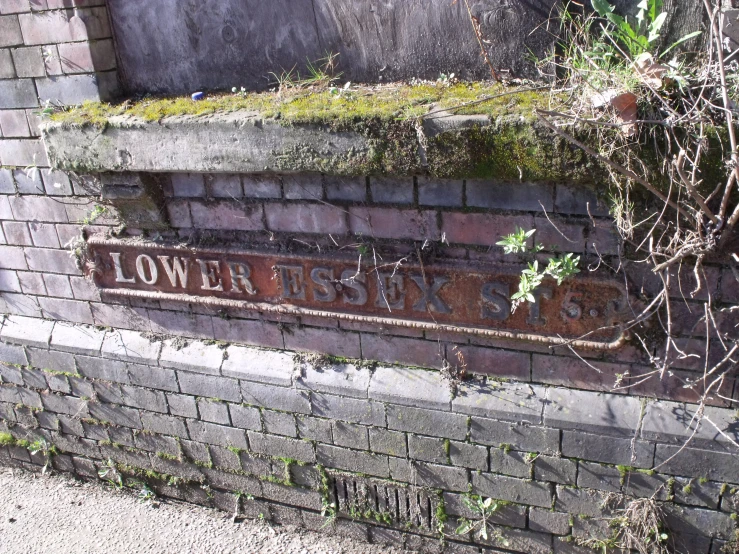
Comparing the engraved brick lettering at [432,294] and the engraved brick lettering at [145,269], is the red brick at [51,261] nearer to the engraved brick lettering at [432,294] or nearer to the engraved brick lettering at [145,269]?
the engraved brick lettering at [145,269]

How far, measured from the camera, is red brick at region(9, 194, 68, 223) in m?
3.48

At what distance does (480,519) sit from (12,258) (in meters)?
3.04

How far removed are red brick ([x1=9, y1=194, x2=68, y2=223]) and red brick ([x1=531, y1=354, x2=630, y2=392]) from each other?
2622 mm

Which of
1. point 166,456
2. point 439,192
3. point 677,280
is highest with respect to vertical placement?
point 439,192

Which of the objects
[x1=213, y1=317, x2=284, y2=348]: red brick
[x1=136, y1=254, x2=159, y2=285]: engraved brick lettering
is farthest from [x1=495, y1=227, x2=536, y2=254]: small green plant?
[x1=136, y1=254, x2=159, y2=285]: engraved brick lettering

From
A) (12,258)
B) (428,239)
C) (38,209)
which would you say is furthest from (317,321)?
(12,258)

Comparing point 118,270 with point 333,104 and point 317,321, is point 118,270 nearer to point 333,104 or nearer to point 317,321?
point 317,321

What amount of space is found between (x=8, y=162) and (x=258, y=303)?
1643 millimetres

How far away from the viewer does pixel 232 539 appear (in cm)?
365

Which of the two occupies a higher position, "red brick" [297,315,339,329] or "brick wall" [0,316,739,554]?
"red brick" [297,315,339,329]

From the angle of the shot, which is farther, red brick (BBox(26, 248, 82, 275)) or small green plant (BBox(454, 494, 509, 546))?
red brick (BBox(26, 248, 82, 275))

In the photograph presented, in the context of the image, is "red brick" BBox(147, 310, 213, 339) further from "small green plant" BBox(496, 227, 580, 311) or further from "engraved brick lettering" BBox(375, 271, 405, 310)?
"small green plant" BBox(496, 227, 580, 311)

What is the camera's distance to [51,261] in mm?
3635

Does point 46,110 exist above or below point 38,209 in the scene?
above
